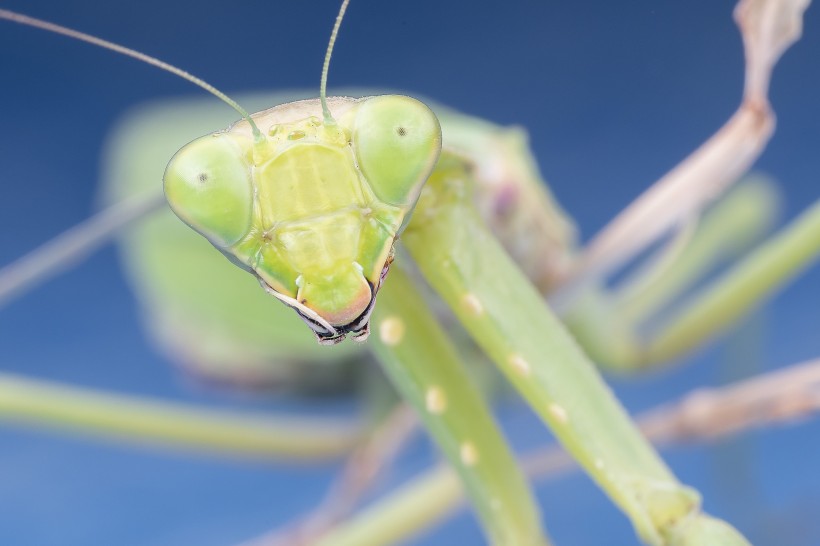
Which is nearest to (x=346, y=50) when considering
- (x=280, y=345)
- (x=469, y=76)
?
(x=469, y=76)

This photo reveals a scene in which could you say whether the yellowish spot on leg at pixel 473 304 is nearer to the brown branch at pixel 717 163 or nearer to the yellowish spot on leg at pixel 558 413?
the yellowish spot on leg at pixel 558 413

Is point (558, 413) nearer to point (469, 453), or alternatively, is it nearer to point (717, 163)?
point (469, 453)

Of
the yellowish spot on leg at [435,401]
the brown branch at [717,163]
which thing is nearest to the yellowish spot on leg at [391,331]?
the yellowish spot on leg at [435,401]

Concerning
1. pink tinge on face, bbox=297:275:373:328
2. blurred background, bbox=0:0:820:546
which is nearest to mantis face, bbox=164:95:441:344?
pink tinge on face, bbox=297:275:373:328

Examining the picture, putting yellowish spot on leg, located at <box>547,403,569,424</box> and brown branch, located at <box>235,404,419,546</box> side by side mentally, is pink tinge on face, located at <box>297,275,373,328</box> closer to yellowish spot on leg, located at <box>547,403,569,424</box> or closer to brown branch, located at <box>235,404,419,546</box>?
yellowish spot on leg, located at <box>547,403,569,424</box>

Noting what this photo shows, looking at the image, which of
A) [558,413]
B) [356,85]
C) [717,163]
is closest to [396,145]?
[558,413]
